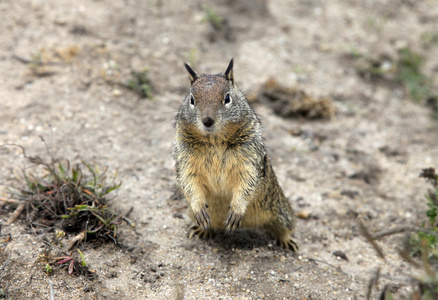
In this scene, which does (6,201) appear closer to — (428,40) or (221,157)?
(221,157)

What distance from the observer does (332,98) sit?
24.1ft

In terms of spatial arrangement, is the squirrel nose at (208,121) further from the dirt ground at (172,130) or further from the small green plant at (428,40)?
→ the small green plant at (428,40)

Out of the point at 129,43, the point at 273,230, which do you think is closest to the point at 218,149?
the point at 273,230

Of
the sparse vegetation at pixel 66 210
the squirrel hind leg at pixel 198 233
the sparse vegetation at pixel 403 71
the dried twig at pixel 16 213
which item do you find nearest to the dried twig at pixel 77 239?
the sparse vegetation at pixel 66 210

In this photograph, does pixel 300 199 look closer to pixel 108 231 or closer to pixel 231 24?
pixel 108 231

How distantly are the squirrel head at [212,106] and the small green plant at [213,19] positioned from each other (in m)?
3.76

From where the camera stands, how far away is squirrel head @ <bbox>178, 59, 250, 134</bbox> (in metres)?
3.69

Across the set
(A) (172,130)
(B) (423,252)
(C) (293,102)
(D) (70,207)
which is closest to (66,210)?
(D) (70,207)

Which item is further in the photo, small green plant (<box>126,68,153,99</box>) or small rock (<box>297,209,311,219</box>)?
small green plant (<box>126,68,153,99</box>)

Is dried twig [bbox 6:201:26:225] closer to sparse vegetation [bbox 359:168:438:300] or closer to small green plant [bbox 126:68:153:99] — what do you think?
small green plant [bbox 126:68:153:99]

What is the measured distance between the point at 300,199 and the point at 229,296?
2.16 metres

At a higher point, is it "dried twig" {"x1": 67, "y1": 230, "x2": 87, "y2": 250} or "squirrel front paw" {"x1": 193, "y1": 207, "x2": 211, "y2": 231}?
"squirrel front paw" {"x1": 193, "y1": 207, "x2": 211, "y2": 231}

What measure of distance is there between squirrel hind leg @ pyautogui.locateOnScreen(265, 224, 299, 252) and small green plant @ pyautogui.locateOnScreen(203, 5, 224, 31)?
4.30 meters

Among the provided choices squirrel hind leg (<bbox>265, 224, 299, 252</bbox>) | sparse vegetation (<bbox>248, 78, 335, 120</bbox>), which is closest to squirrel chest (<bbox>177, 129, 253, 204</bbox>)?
squirrel hind leg (<bbox>265, 224, 299, 252</bbox>)
